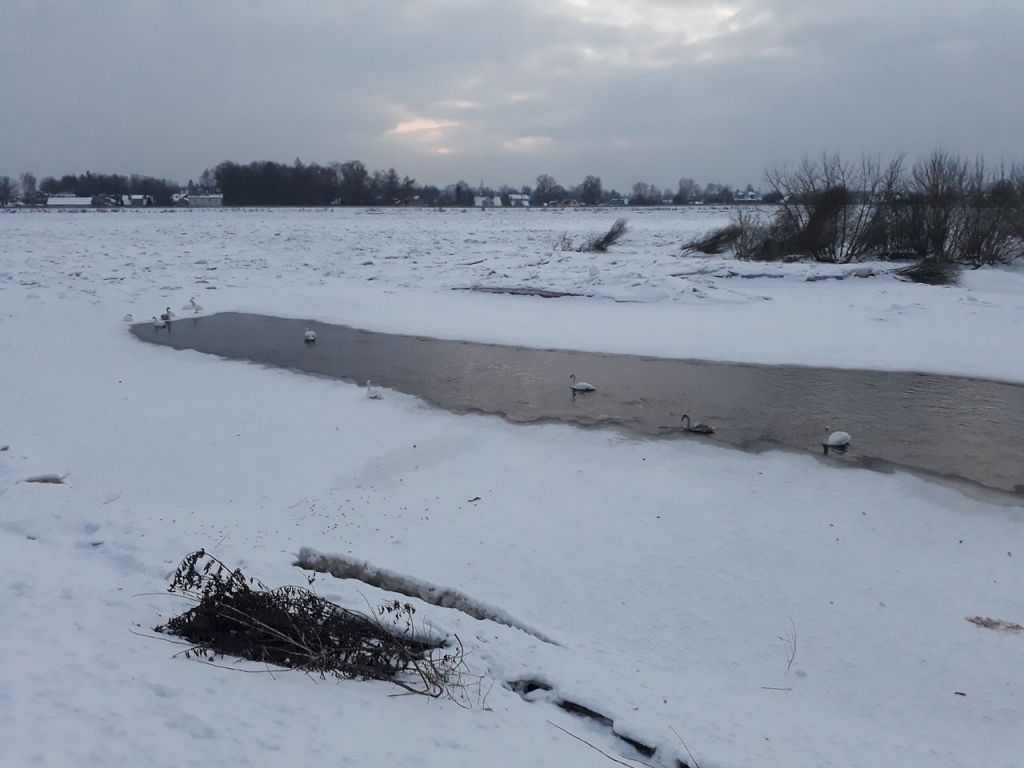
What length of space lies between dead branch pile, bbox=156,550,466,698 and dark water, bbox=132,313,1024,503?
4259 mm

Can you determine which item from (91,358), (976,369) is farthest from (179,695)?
(976,369)

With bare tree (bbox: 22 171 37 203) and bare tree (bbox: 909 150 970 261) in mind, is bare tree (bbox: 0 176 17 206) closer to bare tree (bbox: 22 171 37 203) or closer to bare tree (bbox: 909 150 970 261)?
bare tree (bbox: 22 171 37 203)

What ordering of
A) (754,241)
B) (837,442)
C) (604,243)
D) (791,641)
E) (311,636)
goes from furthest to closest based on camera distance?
1. (604,243)
2. (754,241)
3. (837,442)
4. (791,641)
5. (311,636)

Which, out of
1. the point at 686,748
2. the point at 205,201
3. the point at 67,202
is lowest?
the point at 686,748

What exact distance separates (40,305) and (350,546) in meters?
13.4

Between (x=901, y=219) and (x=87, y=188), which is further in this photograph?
(x=87, y=188)

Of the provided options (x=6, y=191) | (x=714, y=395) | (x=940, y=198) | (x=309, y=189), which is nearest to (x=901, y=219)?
(x=940, y=198)

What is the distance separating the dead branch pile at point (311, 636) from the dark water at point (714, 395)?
4259 millimetres

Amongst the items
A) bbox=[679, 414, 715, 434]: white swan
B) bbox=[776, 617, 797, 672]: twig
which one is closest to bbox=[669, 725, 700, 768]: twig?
bbox=[776, 617, 797, 672]: twig

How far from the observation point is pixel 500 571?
200 inches

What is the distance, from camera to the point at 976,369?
33.2 feet

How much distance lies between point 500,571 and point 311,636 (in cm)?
152

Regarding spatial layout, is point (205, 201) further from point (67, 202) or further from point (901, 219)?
point (901, 219)

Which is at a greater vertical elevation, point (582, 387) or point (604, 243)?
point (604, 243)
